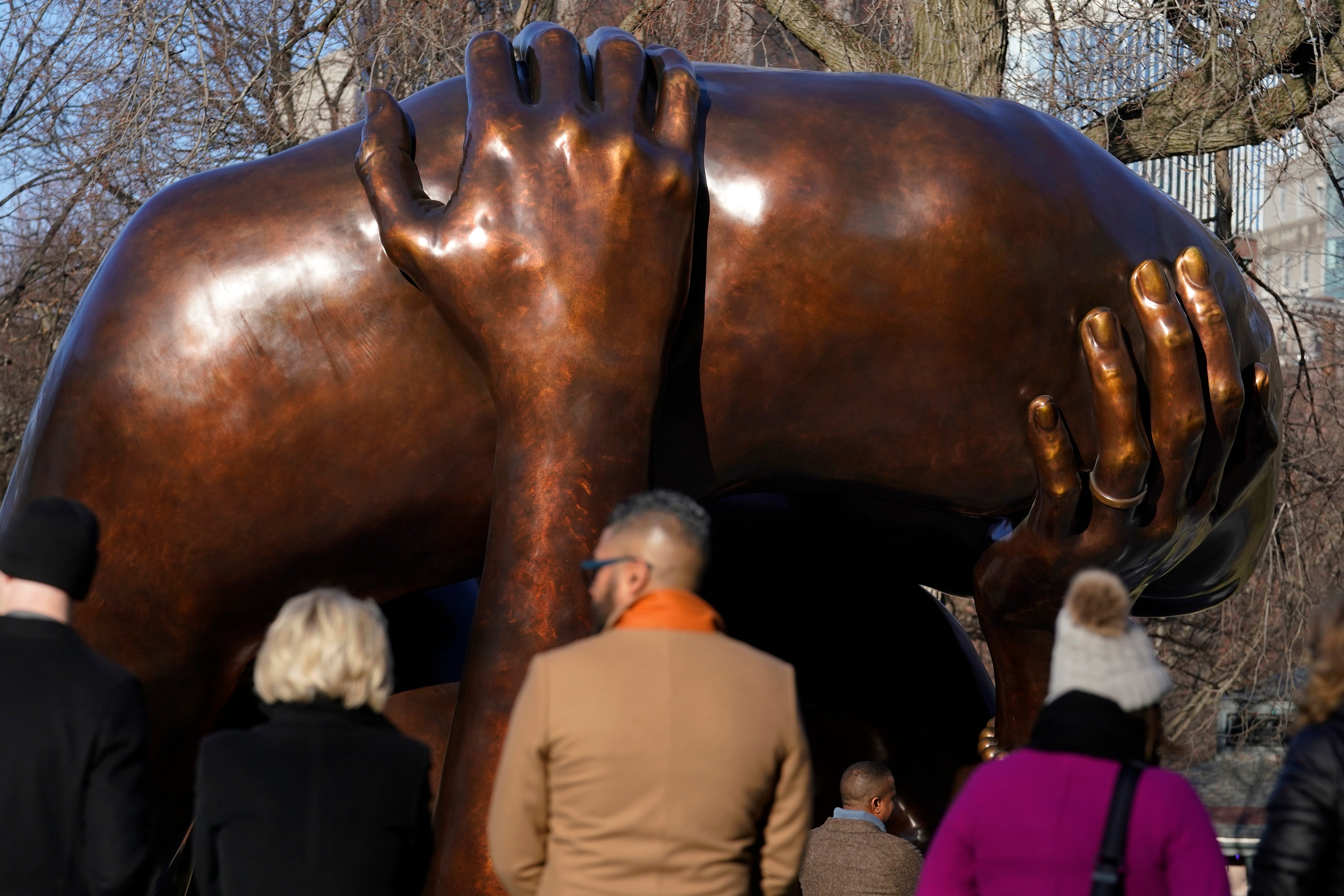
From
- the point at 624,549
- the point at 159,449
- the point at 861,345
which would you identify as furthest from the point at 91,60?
the point at 624,549

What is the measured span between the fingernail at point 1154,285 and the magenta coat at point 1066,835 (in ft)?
4.24

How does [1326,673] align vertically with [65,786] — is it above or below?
above

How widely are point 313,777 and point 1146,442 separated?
1845 millimetres

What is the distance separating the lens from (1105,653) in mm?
2320

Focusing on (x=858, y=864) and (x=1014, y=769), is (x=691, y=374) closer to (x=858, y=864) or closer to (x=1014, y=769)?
(x=1014, y=769)

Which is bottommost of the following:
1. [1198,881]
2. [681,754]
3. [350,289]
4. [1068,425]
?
[1198,881]

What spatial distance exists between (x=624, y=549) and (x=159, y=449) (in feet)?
4.27

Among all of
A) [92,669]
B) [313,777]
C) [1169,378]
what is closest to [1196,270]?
[1169,378]

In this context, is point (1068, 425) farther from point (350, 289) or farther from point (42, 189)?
point (42, 189)

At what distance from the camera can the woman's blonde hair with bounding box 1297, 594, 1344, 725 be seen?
241 cm

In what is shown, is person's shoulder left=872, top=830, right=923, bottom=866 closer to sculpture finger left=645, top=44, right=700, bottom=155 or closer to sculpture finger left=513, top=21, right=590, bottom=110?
sculpture finger left=645, top=44, right=700, bottom=155

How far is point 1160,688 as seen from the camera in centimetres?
234

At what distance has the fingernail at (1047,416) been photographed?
3.29 m

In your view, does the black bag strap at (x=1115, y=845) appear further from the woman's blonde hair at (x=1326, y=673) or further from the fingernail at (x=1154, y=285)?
the fingernail at (x=1154, y=285)
